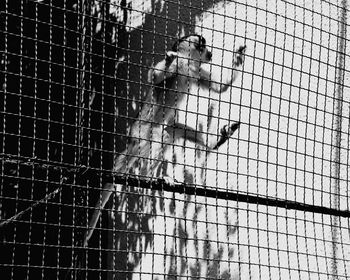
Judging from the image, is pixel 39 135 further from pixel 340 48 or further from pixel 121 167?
pixel 340 48

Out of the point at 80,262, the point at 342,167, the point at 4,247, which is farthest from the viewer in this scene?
the point at 4,247

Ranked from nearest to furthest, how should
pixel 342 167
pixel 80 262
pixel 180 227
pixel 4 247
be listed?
pixel 80 262, pixel 342 167, pixel 4 247, pixel 180 227

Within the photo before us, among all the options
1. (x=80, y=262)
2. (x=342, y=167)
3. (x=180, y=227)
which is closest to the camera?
(x=80, y=262)

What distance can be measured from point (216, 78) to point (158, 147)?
79 cm

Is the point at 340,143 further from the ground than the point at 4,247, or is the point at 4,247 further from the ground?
the point at 340,143

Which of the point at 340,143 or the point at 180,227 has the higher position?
the point at 340,143

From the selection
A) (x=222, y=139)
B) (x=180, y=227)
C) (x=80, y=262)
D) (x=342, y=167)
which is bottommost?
(x=80, y=262)

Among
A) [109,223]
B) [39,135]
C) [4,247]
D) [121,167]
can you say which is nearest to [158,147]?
[121,167]

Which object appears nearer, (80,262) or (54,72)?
(80,262)

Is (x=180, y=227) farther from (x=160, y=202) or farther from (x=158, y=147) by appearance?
(x=158, y=147)

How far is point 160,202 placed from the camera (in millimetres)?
3945

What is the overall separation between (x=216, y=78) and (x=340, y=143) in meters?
1.17

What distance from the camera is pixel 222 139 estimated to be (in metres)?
3.38

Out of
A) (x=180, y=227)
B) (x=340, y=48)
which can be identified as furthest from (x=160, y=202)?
(x=340, y=48)
